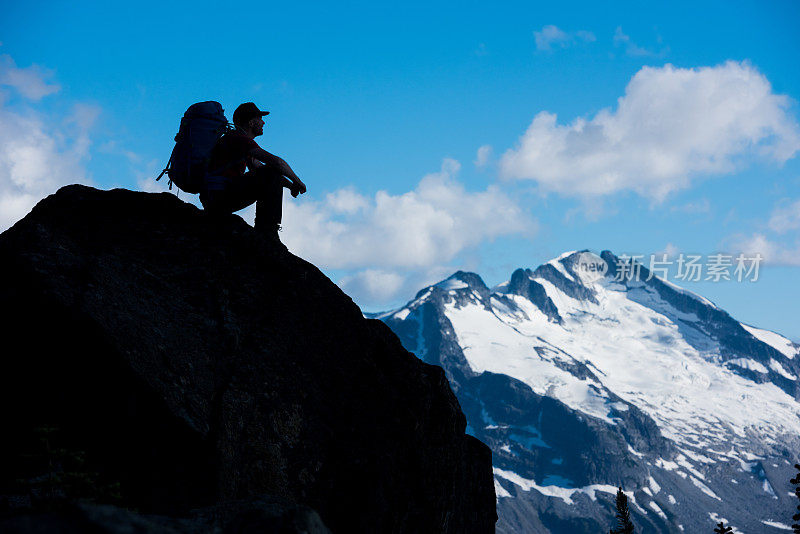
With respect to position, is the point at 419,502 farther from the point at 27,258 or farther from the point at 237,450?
the point at 27,258

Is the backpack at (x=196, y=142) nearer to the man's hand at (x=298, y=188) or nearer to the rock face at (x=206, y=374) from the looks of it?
the rock face at (x=206, y=374)

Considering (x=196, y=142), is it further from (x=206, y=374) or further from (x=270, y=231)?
(x=206, y=374)

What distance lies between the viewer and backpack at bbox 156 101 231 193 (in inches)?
506

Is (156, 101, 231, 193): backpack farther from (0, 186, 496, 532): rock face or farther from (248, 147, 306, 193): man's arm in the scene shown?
(248, 147, 306, 193): man's arm

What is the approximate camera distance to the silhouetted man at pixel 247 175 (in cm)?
1270

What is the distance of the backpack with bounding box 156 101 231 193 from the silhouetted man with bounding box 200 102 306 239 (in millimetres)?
208

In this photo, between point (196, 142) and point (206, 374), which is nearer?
point (206, 374)

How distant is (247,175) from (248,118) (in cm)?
115

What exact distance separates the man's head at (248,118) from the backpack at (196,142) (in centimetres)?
27

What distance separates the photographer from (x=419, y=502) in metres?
12.9

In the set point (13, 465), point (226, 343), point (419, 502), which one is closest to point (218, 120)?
point (226, 343)

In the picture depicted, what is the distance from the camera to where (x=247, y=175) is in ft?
42.3

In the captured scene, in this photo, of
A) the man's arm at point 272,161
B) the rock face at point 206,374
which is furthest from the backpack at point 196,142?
the man's arm at point 272,161

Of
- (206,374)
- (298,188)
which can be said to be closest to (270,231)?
(298,188)
